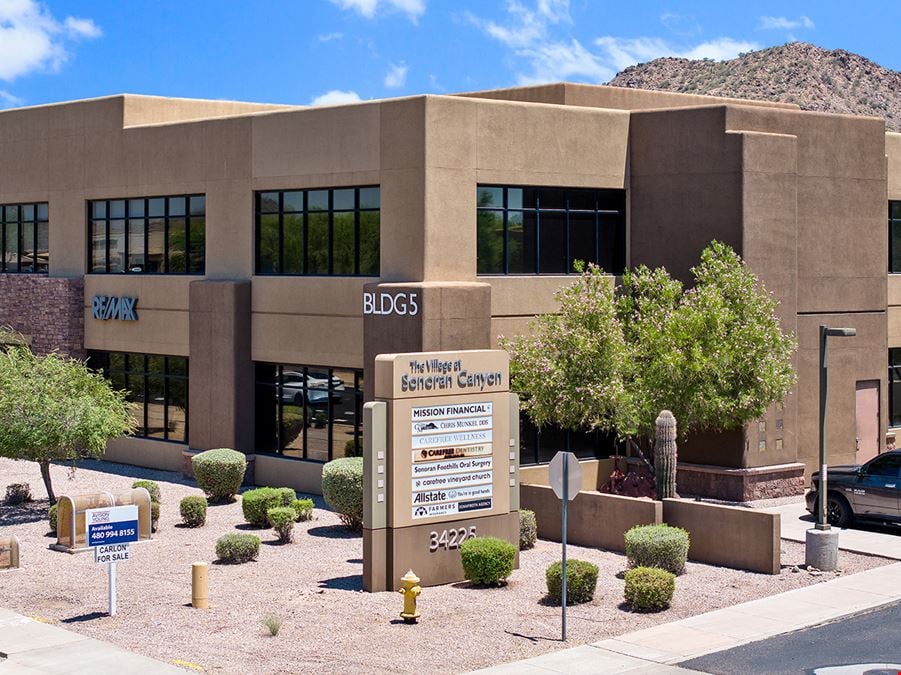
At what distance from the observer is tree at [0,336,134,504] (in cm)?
2673

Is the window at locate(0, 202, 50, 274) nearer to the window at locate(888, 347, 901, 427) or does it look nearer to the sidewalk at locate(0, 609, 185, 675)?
the sidewalk at locate(0, 609, 185, 675)

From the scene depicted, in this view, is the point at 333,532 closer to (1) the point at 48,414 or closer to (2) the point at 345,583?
(2) the point at 345,583

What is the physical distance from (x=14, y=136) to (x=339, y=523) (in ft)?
62.1

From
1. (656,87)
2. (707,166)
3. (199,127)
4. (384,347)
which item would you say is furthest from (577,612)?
(656,87)

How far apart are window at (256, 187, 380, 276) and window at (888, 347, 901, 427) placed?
50.6 feet

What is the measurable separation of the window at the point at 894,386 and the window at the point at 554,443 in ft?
30.1

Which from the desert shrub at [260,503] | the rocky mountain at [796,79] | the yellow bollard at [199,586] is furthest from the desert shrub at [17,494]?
the rocky mountain at [796,79]

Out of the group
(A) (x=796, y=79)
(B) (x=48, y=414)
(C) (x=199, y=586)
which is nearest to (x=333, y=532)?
(B) (x=48, y=414)

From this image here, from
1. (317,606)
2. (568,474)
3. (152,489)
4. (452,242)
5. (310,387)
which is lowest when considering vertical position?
(317,606)

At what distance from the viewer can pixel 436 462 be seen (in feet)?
70.6

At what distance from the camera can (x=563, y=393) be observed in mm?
26984

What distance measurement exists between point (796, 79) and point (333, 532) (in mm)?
78468

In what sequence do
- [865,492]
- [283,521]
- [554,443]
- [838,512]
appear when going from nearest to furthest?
[283,521], [865,492], [838,512], [554,443]

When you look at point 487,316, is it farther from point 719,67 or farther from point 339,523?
point 719,67
